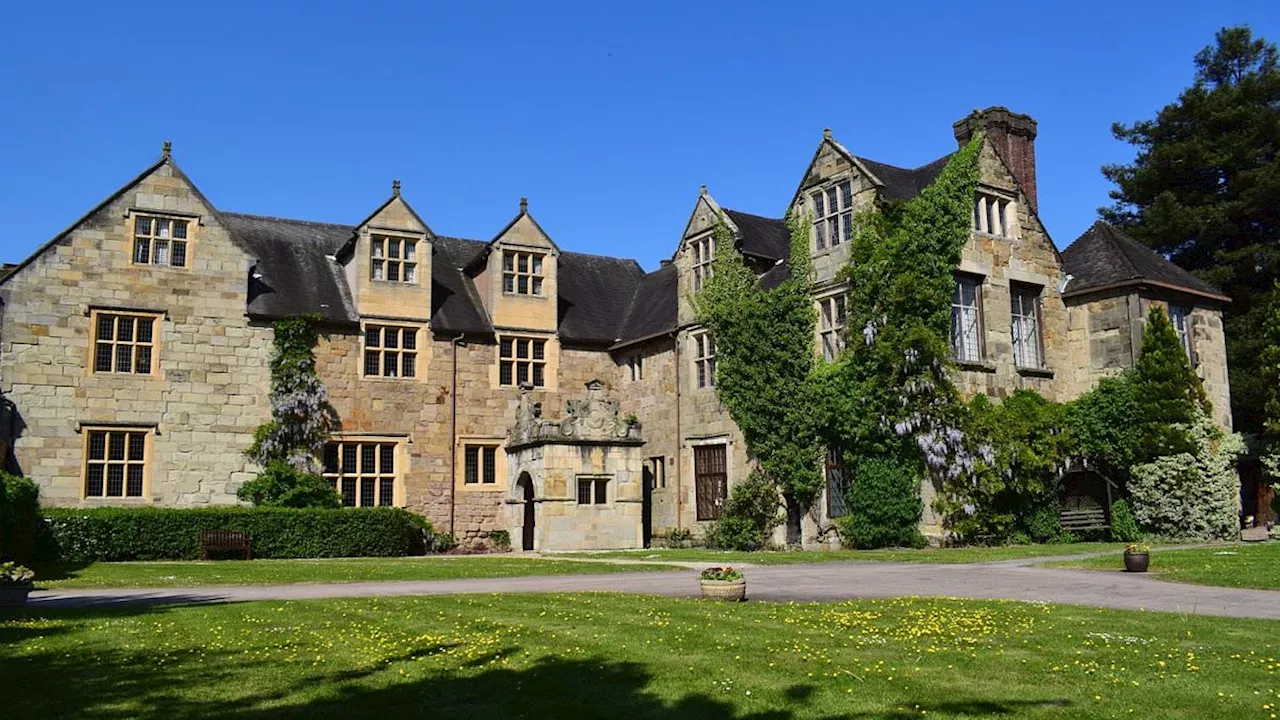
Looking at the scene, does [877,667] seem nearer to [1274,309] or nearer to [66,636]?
[66,636]

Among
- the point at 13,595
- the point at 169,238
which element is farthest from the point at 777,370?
the point at 13,595

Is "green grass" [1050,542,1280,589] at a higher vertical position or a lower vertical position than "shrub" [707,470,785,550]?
lower

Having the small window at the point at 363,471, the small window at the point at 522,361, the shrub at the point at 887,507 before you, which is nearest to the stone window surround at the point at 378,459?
the small window at the point at 363,471

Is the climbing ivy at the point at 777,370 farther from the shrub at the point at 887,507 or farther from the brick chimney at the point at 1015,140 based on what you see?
the brick chimney at the point at 1015,140

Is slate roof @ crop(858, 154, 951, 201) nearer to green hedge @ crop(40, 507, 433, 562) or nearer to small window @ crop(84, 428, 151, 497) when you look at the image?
green hedge @ crop(40, 507, 433, 562)

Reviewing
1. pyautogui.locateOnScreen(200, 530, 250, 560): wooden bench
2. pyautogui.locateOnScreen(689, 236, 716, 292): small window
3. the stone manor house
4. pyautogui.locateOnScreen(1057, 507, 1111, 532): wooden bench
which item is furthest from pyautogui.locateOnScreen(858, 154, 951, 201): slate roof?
pyautogui.locateOnScreen(200, 530, 250, 560): wooden bench

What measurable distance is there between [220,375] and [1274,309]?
2931 cm

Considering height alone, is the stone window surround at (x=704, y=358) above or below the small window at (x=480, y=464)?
above

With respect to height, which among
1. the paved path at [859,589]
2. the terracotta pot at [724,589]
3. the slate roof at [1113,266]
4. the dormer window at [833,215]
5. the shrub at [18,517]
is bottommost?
the paved path at [859,589]

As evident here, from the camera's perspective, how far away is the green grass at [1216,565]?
15.9 metres

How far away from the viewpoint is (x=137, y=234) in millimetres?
30031

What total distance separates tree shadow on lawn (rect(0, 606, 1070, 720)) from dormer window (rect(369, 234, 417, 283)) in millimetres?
→ 24029

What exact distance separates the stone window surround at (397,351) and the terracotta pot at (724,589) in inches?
804

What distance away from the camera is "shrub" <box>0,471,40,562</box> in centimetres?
2102
